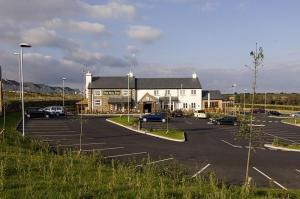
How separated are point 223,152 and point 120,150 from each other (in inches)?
264

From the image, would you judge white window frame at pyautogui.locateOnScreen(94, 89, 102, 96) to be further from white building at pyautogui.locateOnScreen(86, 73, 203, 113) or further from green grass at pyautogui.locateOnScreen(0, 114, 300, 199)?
green grass at pyautogui.locateOnScreen(0, 114, 300, 199)

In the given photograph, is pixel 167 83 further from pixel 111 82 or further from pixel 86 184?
pixel 86 184

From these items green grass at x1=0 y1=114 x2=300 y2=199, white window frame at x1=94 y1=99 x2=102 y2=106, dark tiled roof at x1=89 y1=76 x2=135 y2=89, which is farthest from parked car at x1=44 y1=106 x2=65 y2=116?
green grass at x1=0 y1=114 x2=300 y2=199

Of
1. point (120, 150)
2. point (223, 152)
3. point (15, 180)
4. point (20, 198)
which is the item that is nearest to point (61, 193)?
point (20, 198)

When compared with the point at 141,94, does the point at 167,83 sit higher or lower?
higher

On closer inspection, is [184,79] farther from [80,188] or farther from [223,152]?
[80,188]

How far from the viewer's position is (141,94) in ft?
296

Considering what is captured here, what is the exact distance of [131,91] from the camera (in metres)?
89.6

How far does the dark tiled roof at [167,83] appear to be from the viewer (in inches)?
3563

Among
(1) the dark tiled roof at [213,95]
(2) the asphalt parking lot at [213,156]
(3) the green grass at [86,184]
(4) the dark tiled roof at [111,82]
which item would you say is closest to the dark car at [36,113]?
(4) the dark tiled roof at [111,82]

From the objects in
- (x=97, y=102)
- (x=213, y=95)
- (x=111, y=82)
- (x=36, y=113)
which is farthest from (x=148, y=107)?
(x=36, y=113)

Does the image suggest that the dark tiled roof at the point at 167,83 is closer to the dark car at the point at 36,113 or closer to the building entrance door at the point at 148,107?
the building entrance door at the point at 148,107

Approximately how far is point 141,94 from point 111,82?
6.68 meters

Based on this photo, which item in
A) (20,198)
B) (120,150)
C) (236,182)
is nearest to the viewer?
(20,198)
